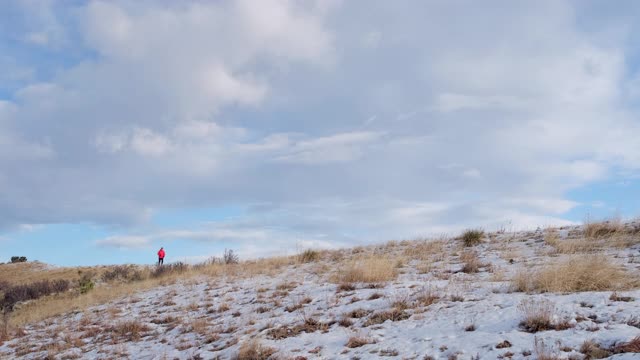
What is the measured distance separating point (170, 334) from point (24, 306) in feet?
64.4

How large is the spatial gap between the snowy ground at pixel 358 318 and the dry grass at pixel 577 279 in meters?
0.51

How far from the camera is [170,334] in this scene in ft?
39.6

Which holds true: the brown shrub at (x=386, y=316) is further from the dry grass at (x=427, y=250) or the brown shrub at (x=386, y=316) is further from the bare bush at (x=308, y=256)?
the bare bush at (x=308, y=256)

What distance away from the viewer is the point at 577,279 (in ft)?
30.7

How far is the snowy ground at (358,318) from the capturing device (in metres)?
7.18

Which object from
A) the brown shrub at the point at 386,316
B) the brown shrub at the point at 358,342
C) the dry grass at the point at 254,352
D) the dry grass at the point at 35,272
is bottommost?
the dry grass at the point at 254,352

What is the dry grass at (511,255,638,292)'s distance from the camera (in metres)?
9.20

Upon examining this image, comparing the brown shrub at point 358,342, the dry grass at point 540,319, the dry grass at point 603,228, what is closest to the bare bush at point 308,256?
the dry grass at point 603,228

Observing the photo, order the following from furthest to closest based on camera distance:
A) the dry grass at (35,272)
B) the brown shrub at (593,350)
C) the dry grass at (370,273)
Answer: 1. the dry grass at (35,272)
2. the dry grass at (370,273)
3. the brown shrub at (593,350)

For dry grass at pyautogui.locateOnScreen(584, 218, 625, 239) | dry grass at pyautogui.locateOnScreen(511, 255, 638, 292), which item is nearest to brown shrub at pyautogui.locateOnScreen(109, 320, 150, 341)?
dry grass at pyautogui.locateOnScreen(511, 255, 638, 292)

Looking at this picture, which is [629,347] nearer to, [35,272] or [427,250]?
[427,250]

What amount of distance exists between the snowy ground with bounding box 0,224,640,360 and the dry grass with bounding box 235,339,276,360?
0.16m

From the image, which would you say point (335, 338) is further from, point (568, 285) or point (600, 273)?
point (600, 273)

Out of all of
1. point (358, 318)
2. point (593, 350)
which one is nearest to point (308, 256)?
point (358, 318)
